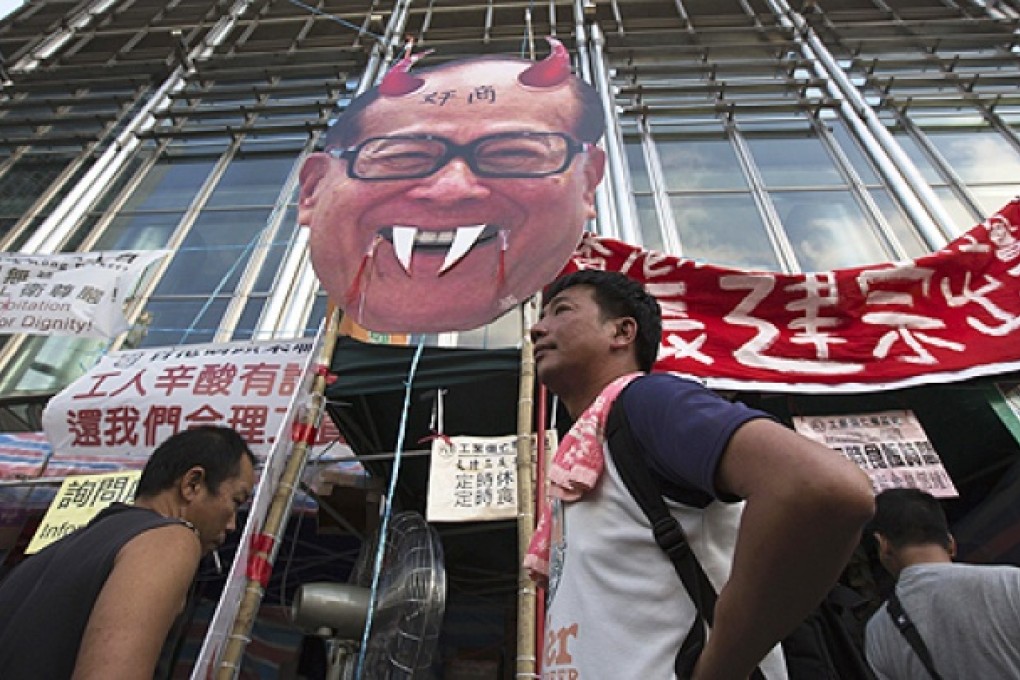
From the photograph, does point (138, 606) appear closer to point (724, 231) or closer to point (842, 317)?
point (842, 317)

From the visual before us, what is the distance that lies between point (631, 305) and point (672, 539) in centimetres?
73

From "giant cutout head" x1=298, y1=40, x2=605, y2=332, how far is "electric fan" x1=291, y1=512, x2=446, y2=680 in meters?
1.50

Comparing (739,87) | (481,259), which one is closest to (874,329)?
(481,259)

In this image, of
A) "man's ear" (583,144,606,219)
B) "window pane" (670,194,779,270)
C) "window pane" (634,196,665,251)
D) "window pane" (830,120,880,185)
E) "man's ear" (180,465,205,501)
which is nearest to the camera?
"man's ear" (180,465,205,501)

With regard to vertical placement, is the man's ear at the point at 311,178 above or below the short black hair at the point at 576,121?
below

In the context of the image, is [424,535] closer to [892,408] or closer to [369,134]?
[892,408]

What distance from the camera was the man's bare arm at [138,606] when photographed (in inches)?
53.5

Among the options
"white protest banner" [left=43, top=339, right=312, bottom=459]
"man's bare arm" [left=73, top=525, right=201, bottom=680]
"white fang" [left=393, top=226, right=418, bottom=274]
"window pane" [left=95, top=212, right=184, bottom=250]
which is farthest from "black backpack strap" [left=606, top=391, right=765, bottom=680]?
"window pane" [left=95, top=212, right=184, bottom=250]

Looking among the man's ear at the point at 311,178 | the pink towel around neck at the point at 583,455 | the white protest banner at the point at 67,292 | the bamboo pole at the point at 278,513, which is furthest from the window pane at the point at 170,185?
the pink towel around neck at the point at 583,455

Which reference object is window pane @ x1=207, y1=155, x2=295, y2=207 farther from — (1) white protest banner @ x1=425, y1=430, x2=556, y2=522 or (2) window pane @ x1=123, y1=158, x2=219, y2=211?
(1) white protest banner @ x1=425, y1=430, x2=556, y2=522

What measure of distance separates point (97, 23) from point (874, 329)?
14.8 meters

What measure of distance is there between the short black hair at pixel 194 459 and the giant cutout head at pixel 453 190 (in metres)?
2.12

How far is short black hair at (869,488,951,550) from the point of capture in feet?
7.88

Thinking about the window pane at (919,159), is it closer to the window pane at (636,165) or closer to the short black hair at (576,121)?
the window pane at (636,165)
